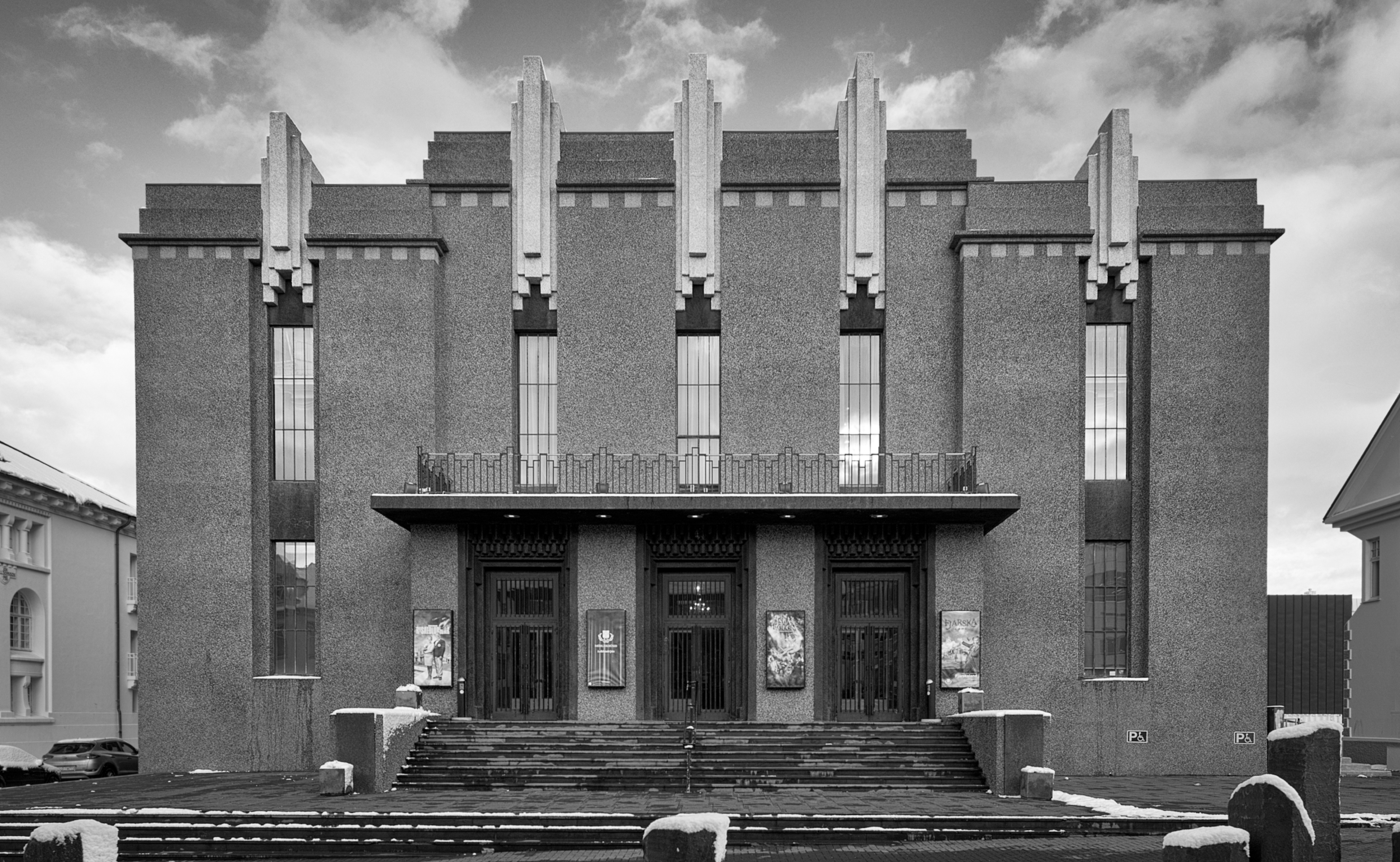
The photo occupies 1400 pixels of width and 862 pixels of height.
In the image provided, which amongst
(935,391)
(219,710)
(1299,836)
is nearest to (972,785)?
(935,391)

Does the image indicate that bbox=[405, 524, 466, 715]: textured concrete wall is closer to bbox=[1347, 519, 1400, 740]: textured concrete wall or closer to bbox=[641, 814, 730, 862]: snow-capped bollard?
bbox=[641, 814, 730, 862]: snow-capped bollard

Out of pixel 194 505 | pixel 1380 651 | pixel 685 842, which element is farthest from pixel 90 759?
pixel 1380 651

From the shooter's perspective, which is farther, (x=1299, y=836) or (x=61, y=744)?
(x=61, y=744)

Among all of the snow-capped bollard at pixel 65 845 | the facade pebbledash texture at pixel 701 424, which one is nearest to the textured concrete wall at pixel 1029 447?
the facade pebbledash texture at pixel 701 424

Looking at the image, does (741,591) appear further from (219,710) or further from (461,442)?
(219,710)

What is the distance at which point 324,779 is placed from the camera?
18.4 meters

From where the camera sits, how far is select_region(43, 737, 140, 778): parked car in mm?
29469

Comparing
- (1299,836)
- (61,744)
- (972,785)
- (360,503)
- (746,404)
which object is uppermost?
(746,404)

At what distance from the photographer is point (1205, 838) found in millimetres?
8039

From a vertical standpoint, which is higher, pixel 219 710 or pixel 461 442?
pixel 461 442

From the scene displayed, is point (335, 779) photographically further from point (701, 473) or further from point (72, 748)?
point (72, 748)

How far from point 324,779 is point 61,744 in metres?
16.4

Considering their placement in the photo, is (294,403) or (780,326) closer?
(780,326)

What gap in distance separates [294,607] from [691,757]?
33.4 feet
